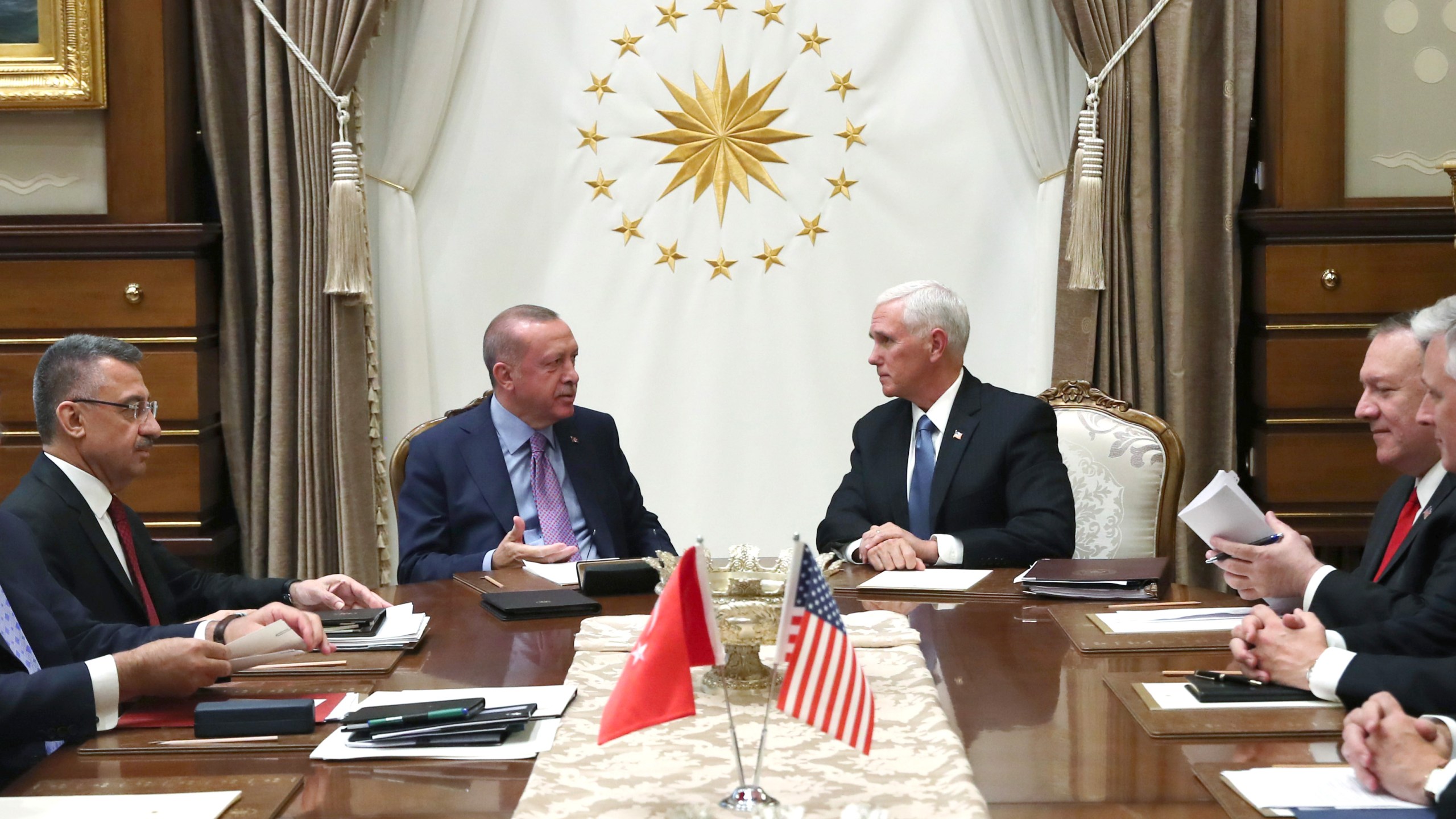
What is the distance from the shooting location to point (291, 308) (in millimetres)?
4844

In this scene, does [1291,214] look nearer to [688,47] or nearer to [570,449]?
[688,47]

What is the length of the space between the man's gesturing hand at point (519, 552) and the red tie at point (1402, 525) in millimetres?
1832

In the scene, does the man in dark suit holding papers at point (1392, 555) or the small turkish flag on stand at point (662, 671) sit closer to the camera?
the small turkish flag on stand at point (662, 671)

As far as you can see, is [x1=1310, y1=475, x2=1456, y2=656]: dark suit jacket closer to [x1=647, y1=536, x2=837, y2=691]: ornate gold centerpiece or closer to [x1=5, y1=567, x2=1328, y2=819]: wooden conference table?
[x1=5, y1=567, x2=1328, y2=819]: wooden conference table

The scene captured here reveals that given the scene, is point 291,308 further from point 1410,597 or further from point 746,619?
point 1410,597

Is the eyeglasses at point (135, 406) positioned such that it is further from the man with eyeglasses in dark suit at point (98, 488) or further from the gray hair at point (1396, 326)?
the gray hair at point (1396, 326)

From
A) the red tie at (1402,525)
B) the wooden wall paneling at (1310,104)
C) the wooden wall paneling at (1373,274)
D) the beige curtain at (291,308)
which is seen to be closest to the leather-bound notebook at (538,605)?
the red tie at (1402,525)

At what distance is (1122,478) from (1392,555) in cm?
107

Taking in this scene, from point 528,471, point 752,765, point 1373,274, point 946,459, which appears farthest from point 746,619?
point 1373,274

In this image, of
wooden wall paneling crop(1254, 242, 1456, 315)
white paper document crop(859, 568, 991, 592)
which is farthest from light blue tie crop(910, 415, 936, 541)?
wooden wall paneling crop(1254, 242, 1456, 315)

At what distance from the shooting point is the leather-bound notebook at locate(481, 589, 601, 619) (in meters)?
2.79

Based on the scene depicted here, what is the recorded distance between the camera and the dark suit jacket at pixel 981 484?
359cm

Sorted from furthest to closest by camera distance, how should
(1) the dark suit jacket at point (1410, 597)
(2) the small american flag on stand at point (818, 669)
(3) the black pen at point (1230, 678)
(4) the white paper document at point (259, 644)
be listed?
1. (1) the dark suit jacket at point (1410, 597)
2. (4) the white paper document at point (259, 644)
3. (3) the black pen at point (1230, 678)
4. (2) the small american flag on stand at point (818, 669)

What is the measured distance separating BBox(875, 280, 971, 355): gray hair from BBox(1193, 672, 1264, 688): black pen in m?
1.86
